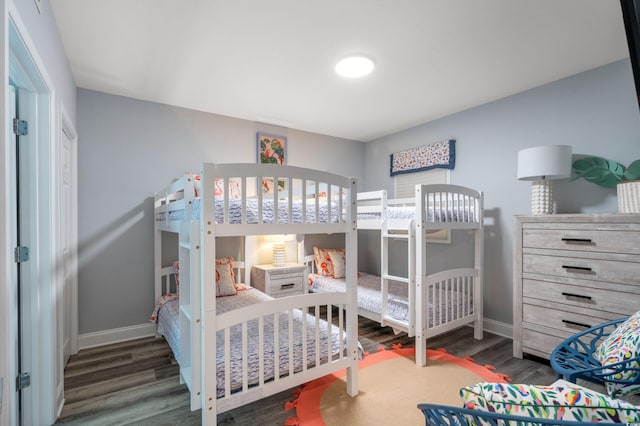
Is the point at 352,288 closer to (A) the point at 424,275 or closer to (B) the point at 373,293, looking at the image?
(A) the point at 424,275

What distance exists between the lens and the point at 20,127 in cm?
163

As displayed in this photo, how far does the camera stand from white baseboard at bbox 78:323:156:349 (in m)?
2.81

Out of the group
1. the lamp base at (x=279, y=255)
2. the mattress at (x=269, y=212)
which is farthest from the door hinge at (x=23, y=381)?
the lamp base at (x=279, y=255)

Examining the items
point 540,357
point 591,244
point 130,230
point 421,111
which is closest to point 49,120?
point 130,230

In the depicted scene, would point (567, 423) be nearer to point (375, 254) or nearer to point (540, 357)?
point (540, 357)

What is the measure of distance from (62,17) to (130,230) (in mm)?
1831

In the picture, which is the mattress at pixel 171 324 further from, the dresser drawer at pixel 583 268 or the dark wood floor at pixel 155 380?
A: the dresser drawer at pixel 583 268

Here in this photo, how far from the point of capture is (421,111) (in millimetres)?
3461

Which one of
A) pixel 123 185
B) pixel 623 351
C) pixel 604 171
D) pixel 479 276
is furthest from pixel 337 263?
pixel 623 351

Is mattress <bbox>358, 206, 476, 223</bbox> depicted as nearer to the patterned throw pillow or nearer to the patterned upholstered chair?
the patterned throw pillow

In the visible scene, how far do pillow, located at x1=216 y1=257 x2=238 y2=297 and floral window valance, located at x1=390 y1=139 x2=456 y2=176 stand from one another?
8.39ft

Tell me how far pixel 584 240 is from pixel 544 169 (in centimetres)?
61

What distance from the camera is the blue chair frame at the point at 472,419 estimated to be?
2.37 ft

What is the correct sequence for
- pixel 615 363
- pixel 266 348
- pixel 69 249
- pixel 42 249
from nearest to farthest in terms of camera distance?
pixel 615 363 → pixel 42 249 → pixel 266 348 → pixel 69 249
